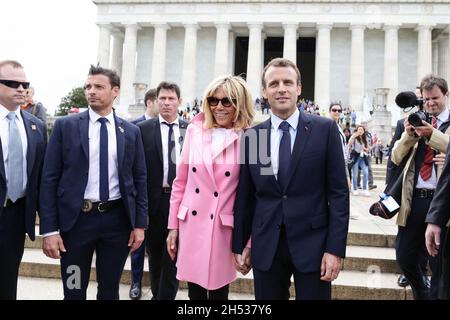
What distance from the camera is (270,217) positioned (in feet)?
10.8

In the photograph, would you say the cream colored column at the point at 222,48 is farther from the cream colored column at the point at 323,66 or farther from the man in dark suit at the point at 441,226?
the man in dark suit at the point at 441,226

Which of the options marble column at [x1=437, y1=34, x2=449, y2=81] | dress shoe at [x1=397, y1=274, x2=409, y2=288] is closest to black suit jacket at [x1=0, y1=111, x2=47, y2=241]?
dress shoe at [x1=397, y1=274, x2=409, y2=288]

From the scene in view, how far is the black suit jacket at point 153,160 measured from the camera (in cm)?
521

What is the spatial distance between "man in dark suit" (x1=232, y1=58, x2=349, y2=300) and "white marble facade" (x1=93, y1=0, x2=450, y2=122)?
122ft

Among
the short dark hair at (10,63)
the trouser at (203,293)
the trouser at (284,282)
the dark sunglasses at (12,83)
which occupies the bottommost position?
the trouser at (203,293)

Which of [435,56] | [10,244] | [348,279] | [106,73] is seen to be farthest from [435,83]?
[435,56]

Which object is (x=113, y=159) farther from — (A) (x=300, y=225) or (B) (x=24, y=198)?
(A) (x=300, y=225)

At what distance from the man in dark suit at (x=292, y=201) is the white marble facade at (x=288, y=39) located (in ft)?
122

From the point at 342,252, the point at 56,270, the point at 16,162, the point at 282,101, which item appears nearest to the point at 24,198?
the point at 16,162

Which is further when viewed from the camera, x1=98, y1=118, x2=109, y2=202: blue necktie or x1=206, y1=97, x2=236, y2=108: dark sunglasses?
x1=98, y1=118, x2=109, y2=202: blue necktie

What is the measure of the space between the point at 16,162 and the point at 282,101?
9.37 ft

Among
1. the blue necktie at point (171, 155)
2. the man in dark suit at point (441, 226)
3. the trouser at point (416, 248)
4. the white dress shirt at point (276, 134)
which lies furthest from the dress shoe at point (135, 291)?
the man in dark suit at point (441, 226)

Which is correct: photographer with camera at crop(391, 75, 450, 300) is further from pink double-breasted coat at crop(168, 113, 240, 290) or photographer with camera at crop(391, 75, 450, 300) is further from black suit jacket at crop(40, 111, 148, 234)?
black suit jacket at crop(40, 111, 148, 234)

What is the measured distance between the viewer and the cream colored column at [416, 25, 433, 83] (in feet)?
130
